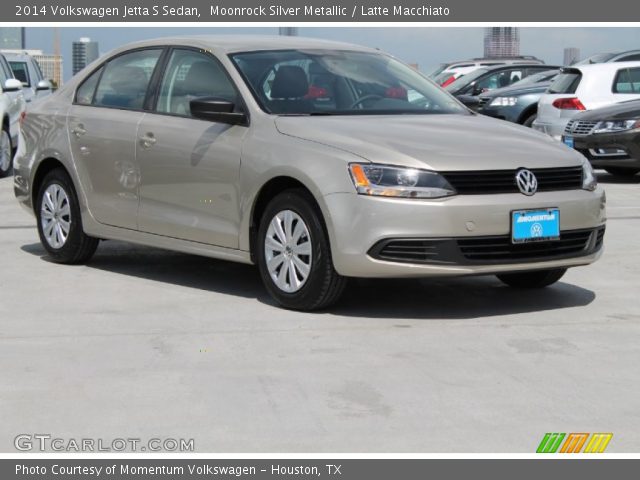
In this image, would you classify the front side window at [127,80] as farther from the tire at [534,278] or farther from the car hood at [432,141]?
the tire at [534,278]

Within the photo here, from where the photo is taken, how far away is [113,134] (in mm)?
8586

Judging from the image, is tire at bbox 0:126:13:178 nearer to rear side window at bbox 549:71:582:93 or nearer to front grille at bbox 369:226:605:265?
rear side window at bbox 549:71:582:93

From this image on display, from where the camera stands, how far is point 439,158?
6988 millimetres

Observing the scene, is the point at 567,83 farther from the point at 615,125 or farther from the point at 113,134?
the point at 113,134

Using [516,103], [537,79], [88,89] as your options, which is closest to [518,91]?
[516,103]

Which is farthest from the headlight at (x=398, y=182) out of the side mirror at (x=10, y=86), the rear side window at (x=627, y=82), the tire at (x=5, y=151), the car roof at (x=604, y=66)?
the car roof at (x=604, y=66)

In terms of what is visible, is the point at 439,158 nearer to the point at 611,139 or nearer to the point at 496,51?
the point at 611,139

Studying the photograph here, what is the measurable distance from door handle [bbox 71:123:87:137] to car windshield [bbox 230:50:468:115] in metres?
Result: 1.38

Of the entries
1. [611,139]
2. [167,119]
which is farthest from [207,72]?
[611,139]

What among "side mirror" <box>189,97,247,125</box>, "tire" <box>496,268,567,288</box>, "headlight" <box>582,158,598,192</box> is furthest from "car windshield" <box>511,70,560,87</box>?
"side mirror" <box>189,97,247,125</box>

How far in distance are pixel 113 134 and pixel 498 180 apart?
278cm

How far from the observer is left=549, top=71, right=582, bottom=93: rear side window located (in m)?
18.3

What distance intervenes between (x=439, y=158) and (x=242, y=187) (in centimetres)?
124

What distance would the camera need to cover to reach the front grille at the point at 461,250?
274 inches
